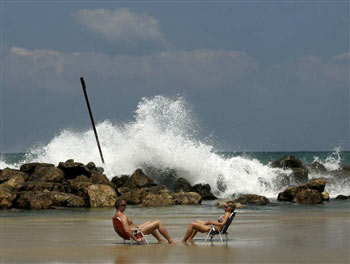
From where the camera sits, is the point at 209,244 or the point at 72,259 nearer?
the point at 72,259

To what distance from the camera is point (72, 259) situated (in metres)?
14.3

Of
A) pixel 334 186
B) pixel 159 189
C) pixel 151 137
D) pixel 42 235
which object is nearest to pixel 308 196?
pixel 159 189

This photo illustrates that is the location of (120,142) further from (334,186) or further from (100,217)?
(100,217)

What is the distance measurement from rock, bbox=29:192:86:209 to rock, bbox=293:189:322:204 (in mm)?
8863

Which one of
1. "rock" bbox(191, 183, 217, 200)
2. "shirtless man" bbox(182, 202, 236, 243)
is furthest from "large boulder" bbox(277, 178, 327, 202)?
"shirtless man" bbox(182, 202, 236, 243)

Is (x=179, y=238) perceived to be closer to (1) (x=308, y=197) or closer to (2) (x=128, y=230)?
(2) (x=128, y=230)

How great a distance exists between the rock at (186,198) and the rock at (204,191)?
9.82 ft

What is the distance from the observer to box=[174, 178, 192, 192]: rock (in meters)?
35.4

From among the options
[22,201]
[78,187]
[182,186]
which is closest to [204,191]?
[182,186]

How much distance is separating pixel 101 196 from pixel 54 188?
106 inches

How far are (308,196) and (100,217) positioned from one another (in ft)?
33.6

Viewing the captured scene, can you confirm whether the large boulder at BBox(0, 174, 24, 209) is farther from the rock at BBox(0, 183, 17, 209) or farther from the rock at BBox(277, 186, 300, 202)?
the rock at BBox(277, 186, 300, 202)

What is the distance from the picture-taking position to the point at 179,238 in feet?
59.6

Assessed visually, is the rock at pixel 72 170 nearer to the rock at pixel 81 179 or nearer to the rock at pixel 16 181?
the rock at pixel 81 179
